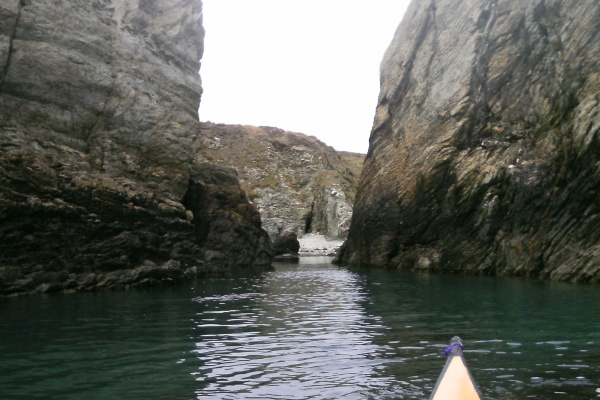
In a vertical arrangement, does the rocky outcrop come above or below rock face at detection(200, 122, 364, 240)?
below

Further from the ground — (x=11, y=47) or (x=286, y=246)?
(x=11, y=47)

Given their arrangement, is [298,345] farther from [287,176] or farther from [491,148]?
[287,176]

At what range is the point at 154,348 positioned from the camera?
11.3 m

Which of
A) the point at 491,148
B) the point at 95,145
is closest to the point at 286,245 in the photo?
the point at 491,148

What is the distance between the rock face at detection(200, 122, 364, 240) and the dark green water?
7532 cm

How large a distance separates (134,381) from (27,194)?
61.4 feet

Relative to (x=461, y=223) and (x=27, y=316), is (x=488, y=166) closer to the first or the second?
(x=461, y=223)

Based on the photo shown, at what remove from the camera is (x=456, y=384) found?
542 cm

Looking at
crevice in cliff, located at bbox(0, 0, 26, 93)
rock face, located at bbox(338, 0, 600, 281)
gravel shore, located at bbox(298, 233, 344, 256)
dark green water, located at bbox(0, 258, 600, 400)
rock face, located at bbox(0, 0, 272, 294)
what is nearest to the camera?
dark green water, located at bbox(0, 258, 600, 400)

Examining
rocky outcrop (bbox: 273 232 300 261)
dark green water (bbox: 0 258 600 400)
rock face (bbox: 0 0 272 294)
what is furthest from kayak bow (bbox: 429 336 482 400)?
rocky outcrop (bbox: 273 232 300 261)

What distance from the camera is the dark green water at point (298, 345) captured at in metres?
7.94

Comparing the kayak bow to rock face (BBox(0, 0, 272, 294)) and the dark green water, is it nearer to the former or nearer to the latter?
the dark green water

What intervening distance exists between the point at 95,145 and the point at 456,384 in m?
30.3

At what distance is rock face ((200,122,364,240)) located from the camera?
100 meters
